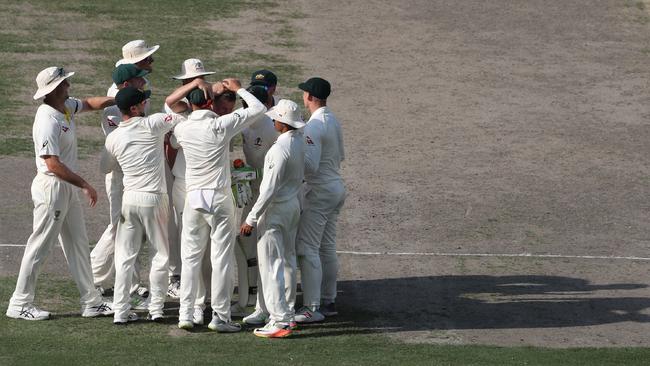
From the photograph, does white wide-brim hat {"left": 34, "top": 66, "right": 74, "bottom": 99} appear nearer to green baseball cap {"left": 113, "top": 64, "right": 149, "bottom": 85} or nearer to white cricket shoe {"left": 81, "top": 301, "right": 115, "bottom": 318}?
green baseball cap {"left": 113, "top": 64, "right": 149, "bottom": 85}

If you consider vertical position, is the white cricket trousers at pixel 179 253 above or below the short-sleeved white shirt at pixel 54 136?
below

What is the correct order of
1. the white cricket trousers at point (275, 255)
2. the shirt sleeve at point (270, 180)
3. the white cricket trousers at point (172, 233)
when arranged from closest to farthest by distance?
the shirt sleeve at point (270, 180) < the white cricket trousers at point (275, 255) < the white cricket trousers at point (172, 233)

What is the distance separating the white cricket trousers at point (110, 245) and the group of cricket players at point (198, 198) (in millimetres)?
362

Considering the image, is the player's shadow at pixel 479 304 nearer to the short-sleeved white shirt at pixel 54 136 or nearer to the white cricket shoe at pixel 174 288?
the white cricket shoe at pixel 174 288

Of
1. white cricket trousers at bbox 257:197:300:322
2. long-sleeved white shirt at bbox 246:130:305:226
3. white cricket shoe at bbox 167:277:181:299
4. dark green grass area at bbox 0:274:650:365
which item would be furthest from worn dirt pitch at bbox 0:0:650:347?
white cricket shoe at bbox 167:277:181:299

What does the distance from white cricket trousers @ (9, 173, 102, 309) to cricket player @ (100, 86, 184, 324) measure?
381 mm

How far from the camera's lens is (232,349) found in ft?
37.6

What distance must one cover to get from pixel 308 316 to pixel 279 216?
1.13m

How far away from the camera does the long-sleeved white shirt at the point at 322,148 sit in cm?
1238

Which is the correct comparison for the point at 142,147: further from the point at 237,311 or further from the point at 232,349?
the point at 232,349

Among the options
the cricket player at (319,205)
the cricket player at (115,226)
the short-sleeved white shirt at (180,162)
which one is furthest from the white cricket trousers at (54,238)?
the cricket player at (319,205)

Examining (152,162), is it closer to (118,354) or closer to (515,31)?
(118,354)

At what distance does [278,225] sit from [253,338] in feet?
3.59

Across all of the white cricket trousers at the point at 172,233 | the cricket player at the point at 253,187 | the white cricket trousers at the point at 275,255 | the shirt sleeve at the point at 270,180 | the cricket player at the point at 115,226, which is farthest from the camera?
the white cricket trousers at the point at 172,233
